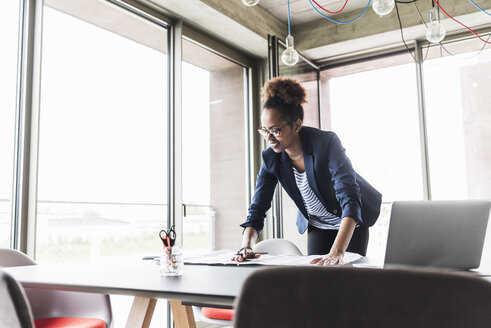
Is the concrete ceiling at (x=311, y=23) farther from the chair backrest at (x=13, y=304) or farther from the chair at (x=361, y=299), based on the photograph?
the chair at (x=361, y=299)

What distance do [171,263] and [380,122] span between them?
3582 millimetres

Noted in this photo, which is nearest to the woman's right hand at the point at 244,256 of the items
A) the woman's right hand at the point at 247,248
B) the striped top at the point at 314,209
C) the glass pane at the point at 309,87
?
the woman's right hand at the point at 247,248

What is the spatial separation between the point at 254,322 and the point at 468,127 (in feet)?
12.7

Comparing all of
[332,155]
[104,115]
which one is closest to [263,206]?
[332,155]

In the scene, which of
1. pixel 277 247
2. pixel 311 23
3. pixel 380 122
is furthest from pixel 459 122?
pixel 277 247

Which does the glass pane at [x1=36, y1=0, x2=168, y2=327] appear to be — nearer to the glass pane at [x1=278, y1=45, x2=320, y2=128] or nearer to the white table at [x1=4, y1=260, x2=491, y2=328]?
the glass pane at [x1=278, y1=45, x2=320, y2=128]

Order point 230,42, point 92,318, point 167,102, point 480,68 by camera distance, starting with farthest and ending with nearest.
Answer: point 230,42
point 480,68
point 167,102
point 92,318

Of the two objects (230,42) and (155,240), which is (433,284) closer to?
(155,240)

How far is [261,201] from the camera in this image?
209 cm

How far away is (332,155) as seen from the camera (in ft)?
6.39

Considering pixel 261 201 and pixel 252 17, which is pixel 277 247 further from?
pixel 252 17

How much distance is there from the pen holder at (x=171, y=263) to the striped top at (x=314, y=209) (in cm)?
93

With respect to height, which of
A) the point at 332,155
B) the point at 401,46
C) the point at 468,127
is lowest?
the point at 332,155

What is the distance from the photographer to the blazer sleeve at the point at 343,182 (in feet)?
5.69
